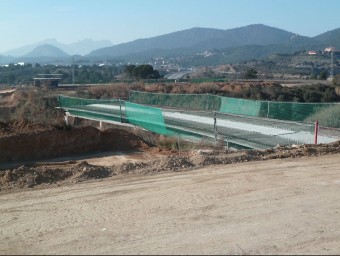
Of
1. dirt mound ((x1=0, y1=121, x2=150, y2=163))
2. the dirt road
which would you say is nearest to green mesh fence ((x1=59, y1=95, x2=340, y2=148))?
dirt mound ((x1=0, y1=121, x2=150, y2=163))

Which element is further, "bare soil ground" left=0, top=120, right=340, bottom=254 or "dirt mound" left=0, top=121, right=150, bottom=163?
"dirt mound" left=0, top=121, right=150, bottom=163

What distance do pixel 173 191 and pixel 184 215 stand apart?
2.10 metres

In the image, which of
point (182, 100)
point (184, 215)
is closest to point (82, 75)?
point (182, 100)

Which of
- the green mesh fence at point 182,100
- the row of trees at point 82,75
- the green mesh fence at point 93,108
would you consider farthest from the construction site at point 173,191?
the row of trees at point 82,75

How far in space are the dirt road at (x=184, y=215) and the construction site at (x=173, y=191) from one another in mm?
21

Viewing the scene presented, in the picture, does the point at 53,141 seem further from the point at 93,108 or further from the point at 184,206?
the point at 184,206

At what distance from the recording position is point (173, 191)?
38.6 ft

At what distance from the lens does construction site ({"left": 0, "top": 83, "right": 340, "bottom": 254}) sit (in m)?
8.27

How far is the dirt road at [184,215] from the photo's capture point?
8047mm

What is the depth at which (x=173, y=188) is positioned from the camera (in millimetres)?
12070

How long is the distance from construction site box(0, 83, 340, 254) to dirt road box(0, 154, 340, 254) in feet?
→ 0.07

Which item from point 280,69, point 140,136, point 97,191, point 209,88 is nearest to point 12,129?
point 140,136

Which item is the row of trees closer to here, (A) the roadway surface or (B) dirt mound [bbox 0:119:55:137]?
(A) the roadway surface

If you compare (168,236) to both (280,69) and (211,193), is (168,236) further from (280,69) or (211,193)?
(280,69)
